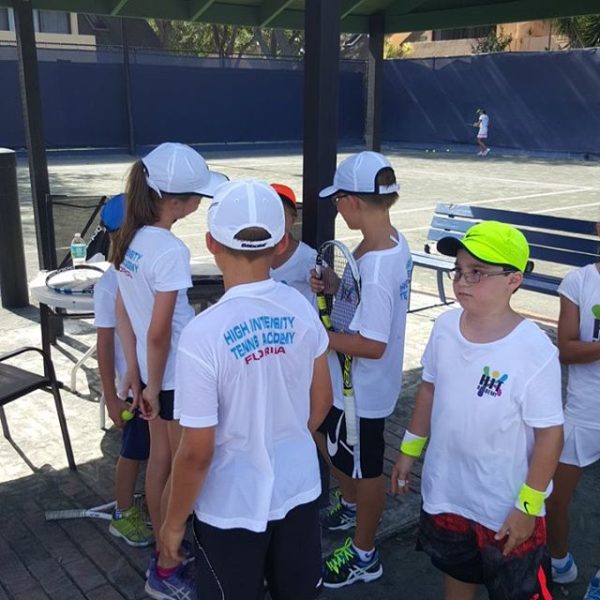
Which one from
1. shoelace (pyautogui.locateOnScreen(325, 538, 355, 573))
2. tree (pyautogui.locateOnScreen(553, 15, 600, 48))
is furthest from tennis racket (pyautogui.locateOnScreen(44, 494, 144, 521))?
tree (pyautogui.locateOnScreen(553, 15, 600, 48))

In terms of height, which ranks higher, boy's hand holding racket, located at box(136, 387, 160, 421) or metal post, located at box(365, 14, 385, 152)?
metal post, located at box(365, 14, 385, 152)

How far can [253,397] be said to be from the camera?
2062mm

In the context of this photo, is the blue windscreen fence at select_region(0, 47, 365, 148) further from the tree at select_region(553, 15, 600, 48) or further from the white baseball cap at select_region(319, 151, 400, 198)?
the white baseball cap at select_region(319, 151, 400, 198)

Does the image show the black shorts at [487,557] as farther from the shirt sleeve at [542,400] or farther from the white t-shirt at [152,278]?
the white t-shirt at [152,278]

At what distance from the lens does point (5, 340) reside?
20.9 ft

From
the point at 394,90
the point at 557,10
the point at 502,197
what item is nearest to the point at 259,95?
the point at 394,90

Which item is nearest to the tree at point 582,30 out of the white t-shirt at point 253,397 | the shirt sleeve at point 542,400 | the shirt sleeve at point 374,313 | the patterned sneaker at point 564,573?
the patterned sneaker at point 564,573

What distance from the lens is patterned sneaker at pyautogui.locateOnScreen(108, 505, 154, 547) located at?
348cm

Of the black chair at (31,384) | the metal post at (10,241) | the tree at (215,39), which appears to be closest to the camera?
the black chair at (31,384)

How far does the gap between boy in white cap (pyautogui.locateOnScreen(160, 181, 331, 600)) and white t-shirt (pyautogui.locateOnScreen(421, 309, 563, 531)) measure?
0.48 meters

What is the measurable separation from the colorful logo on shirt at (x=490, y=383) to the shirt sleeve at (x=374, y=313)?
0.60 meters

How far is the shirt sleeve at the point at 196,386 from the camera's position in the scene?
6.47 feet

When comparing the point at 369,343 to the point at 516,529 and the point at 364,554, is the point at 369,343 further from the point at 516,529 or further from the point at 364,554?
the point at 364,554

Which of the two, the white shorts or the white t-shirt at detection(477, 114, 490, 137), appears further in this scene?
the white t-shirt at detection(477, 114, 490, 137)
